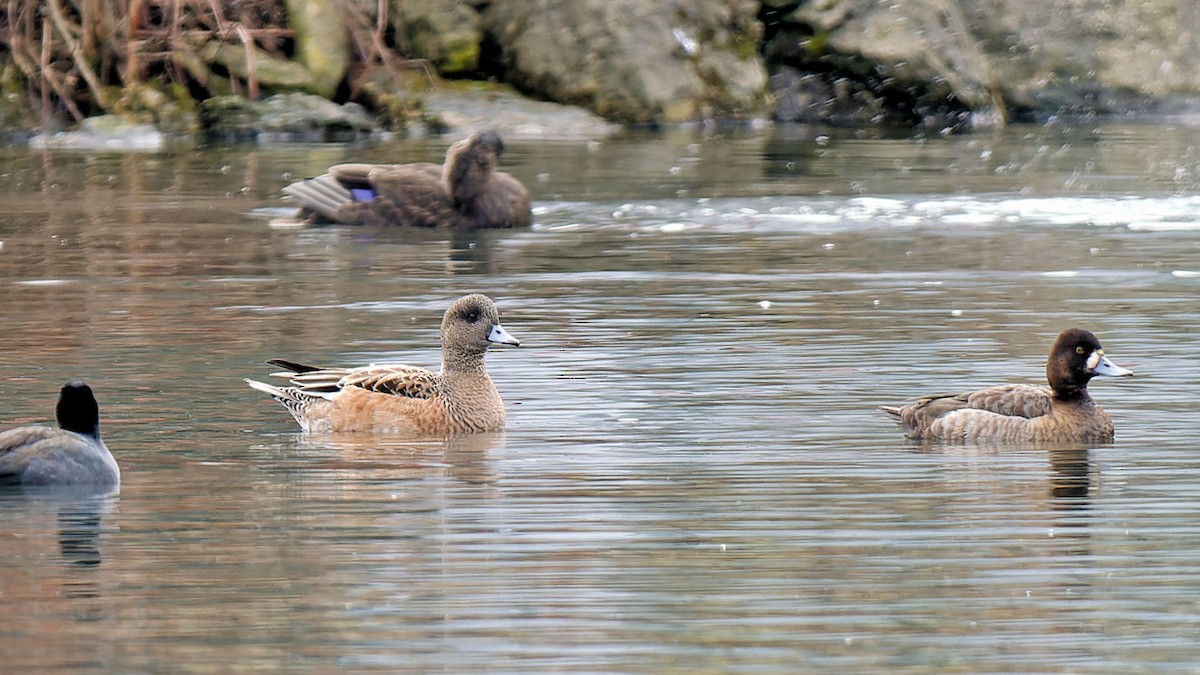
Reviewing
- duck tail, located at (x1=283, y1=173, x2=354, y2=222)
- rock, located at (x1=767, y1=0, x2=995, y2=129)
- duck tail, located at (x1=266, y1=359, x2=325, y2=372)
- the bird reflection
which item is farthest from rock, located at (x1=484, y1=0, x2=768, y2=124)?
the bird reflection

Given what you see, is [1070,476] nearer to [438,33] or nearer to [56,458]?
[56,458]

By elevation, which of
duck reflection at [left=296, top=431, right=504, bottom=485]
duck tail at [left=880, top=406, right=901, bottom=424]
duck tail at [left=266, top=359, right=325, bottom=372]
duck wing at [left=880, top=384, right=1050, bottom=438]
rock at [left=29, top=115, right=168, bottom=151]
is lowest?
rock at [left=29, top=115, right=168, bottom=151]

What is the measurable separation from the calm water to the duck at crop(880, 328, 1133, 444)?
0.16m

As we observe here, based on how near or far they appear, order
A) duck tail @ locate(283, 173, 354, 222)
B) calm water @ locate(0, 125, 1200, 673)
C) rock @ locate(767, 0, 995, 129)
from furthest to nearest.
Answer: rock @ locate(767, 0, 995, 129), duck tail @ locate(283, 173, 354, 222), calm water @ locate(0, 125, 1200, 673)

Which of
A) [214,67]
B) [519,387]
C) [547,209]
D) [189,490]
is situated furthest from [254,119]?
[189,490]

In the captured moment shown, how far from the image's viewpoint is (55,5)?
30.1 meters

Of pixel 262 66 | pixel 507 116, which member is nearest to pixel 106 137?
pixel 262 66

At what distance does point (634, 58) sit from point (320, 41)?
13.3ft

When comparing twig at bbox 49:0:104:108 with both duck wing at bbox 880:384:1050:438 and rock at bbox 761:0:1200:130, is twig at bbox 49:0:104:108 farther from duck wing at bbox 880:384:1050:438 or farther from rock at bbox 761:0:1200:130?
duck wing at bbox 880:384:1050:438

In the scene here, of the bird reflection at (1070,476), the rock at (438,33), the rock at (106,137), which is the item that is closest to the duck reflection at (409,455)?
the bird reflection at (1070,476)

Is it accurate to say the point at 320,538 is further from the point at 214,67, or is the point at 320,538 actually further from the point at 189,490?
the point at 214,67

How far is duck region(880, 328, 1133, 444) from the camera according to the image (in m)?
10.2

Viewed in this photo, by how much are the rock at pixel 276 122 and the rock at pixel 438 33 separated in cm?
241

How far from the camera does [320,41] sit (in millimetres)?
31375
